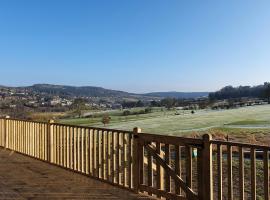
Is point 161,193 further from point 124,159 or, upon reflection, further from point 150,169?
point 124,159

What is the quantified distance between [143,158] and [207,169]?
5.27 feet

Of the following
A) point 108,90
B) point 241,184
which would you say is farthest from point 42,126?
point 108,90

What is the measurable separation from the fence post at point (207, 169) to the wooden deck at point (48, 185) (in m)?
1.33

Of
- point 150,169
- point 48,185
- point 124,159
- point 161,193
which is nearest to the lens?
point 161,193

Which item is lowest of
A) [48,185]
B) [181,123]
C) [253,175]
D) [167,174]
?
[181,123]

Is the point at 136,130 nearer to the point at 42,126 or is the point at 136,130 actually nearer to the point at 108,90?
the point at 42,126

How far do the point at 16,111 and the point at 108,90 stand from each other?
154 feet

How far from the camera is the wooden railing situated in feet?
17.4

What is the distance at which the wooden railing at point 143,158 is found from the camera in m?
5.32

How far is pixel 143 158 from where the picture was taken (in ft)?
22.4

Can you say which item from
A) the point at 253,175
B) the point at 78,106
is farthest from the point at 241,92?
the point at 253,175

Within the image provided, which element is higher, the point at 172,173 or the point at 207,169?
the point at 207,169

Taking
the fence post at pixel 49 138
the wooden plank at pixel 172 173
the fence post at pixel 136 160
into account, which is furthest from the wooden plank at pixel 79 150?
the wooden plank at pixel 172 173

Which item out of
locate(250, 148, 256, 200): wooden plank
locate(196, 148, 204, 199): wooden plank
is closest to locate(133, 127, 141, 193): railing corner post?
locate(196, 148, 204, 199): wooden plank
